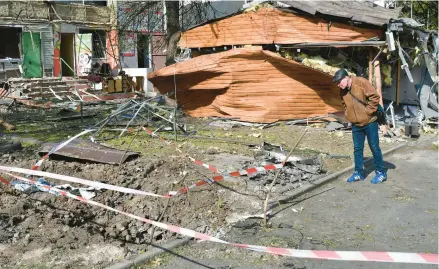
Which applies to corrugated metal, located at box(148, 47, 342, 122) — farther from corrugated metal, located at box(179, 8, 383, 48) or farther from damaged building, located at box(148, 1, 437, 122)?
corrugated metal, located at box(179, 8, 383, 48)

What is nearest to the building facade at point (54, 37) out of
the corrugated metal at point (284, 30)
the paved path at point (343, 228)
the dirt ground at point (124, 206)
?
the corrugated metal at point (284, 30)

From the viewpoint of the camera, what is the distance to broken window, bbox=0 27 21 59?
2536cm

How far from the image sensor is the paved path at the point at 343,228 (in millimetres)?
4547

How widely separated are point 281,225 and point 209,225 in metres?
0.88

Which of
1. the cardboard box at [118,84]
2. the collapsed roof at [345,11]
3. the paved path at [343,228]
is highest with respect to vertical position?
the collapsed roof at [345,11]

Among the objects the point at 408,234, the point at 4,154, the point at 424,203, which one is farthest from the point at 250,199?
the point at 4,154

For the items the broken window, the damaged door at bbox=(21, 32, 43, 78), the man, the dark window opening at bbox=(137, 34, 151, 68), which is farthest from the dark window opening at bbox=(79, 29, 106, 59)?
the man

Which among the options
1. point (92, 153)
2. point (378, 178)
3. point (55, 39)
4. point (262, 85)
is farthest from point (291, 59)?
point (55, 39)

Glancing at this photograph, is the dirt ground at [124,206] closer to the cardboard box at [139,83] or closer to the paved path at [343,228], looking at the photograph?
the paved path at [343,228]

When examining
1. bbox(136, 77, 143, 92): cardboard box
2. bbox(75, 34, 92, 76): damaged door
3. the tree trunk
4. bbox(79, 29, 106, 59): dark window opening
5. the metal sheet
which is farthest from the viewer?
bbox(79, 29, 106, 59): dark window opening

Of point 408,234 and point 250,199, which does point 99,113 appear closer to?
point 250,199

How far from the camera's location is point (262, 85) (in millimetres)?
12523

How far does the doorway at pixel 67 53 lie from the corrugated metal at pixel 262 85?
17.4 meters

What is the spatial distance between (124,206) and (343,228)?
2718 millimetres
